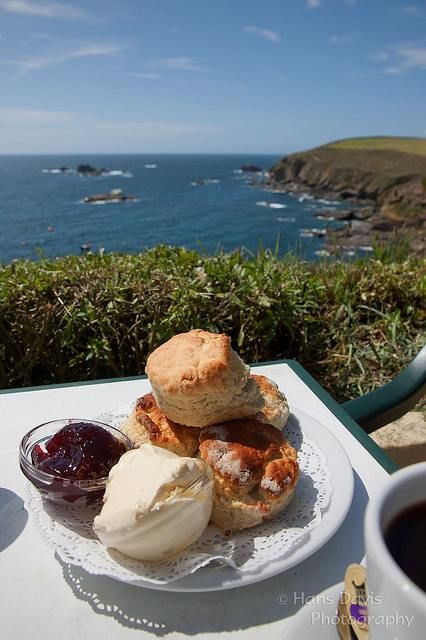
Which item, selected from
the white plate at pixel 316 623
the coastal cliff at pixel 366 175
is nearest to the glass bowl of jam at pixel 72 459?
the white plate at pixel 316 623

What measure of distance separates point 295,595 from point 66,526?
529 millimetres

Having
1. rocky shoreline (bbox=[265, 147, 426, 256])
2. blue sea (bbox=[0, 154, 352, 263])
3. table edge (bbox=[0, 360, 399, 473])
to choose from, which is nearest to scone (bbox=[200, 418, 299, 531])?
table edge (bbox=[0, 360, 399, 473])

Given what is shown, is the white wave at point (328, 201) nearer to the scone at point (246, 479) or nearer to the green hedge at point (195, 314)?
the green hedge at point (195, 314)

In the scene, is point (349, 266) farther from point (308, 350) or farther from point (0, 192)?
point (0, 192)

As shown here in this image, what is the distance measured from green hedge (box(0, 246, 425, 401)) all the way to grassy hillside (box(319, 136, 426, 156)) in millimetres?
51245

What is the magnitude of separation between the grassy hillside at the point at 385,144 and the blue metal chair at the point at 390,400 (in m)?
52.5

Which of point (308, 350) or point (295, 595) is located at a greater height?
point (295, 595)

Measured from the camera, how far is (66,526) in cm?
112

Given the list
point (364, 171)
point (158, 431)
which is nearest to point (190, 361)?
point (158, 431)

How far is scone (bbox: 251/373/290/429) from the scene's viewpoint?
1.46m

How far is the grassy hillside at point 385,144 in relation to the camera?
173 feet

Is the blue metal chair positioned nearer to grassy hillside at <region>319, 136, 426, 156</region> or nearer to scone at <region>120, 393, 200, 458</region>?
scone at <region>120, 393, 200, 458</region>

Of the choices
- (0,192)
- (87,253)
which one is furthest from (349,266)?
(0,192)

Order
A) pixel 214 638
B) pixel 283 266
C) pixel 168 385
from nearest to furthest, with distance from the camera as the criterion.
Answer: pixel 214 638, pixel 168 385, pixel 283 266
